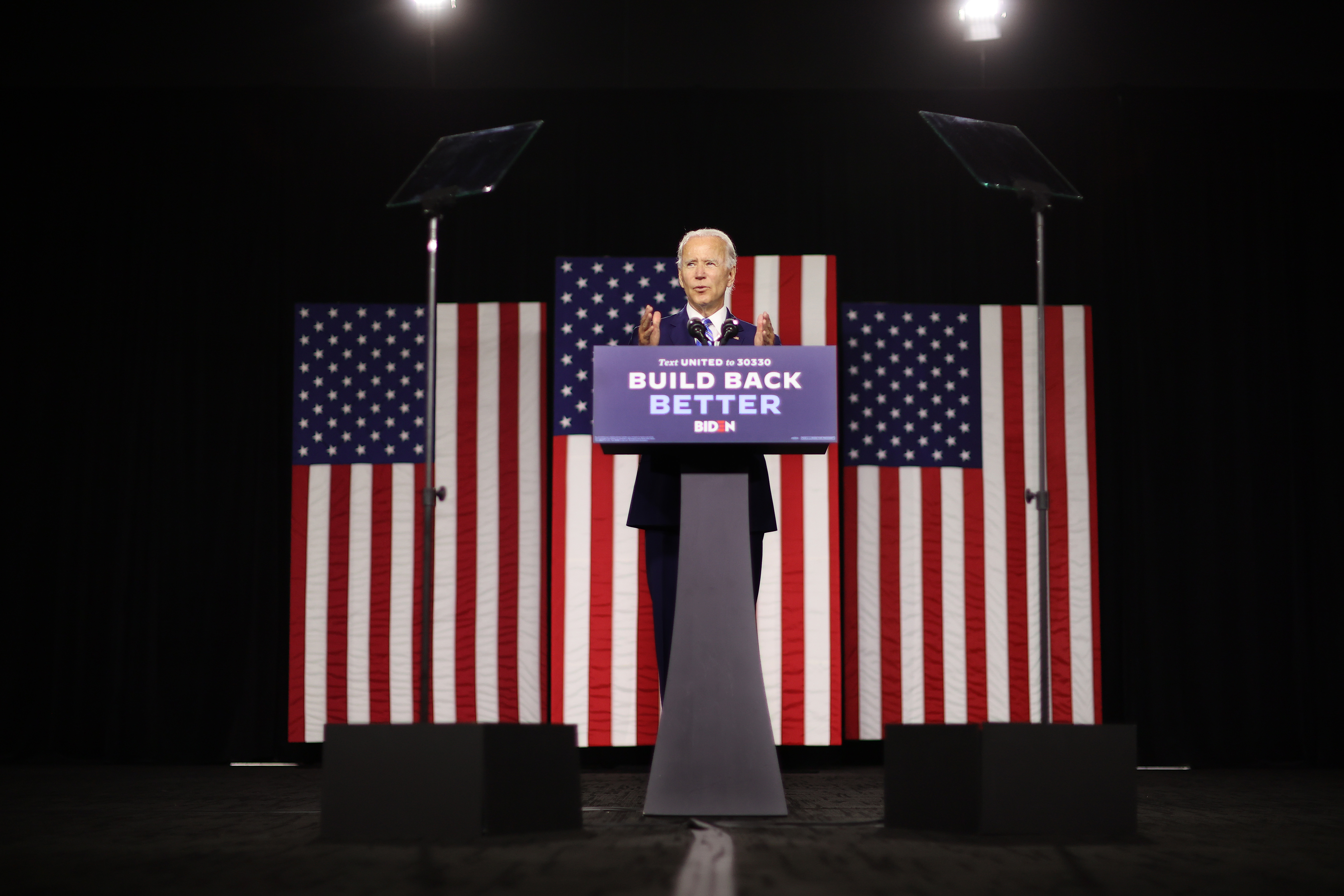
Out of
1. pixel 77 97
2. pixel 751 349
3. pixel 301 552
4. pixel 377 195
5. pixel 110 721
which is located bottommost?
pixel 110 721

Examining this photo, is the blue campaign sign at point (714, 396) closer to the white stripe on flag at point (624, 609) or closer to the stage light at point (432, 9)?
the white stripe on flag at point (624, 609)

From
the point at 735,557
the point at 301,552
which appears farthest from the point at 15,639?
the point at 735,557

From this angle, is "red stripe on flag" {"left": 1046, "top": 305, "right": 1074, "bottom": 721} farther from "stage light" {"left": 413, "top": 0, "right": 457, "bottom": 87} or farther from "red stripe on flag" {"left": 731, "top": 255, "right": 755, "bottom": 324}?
"stage light" {"left": 413, "top": 0, "right": 457, "bottom": 87}

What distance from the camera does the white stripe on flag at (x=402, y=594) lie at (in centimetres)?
478

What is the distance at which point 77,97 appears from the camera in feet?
17.3

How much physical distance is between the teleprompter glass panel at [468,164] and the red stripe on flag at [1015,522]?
2.76 m

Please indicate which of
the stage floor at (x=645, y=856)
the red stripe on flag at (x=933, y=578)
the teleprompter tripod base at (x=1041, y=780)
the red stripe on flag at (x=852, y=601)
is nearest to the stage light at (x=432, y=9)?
the red stripe on flag at (x=852, y=601)

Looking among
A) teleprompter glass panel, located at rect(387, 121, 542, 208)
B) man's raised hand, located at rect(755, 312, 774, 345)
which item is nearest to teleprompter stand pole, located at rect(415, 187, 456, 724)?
teleprompter glass panel, located at rect(387, 121, 542, 208)

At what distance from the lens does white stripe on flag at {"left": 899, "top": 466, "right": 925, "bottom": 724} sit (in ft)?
15.8

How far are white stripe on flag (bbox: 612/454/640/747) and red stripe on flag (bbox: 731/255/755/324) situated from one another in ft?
2.60

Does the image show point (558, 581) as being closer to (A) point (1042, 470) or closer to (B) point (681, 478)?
(B) point (681, 478)

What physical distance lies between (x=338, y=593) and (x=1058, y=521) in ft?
10.4

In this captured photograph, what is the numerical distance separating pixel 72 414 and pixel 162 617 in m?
1.04

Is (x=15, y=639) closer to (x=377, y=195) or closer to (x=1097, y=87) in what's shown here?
(x=377, y=195)
